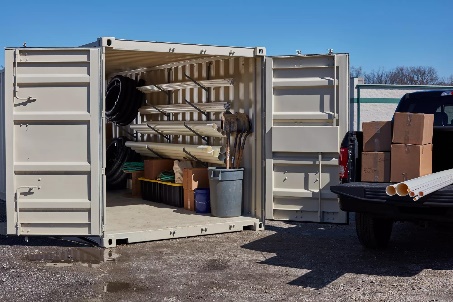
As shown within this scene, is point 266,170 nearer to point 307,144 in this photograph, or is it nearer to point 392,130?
point 307,144

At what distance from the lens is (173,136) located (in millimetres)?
12383

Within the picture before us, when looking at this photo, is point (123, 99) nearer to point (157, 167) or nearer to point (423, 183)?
point (157, 167)

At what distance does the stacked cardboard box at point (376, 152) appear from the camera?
710 centimetres

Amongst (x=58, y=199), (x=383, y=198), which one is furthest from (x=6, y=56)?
(x=383, y=198)

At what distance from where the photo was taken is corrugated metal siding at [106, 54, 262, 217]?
961 centimetres

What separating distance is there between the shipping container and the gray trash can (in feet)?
0.62

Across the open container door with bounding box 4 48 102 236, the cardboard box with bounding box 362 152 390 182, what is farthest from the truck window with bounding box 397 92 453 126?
the open container door with bounding box 4 48 102 236

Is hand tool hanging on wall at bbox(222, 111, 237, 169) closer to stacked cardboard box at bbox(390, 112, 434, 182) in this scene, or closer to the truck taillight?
the truck taillight

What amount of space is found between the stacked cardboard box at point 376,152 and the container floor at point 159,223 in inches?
101

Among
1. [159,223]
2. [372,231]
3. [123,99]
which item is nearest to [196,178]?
[159,223]

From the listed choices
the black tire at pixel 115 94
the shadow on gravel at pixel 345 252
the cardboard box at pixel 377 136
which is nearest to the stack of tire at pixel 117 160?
the black tire at pixel 115 94

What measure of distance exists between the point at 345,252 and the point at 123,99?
685cm

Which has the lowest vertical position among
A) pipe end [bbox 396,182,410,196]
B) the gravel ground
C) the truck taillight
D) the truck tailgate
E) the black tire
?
the gravel ground

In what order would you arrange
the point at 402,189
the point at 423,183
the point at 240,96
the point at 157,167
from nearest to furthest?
the point at 402,189 → the point at 423,183 → the point at 240,96 → the point at 157,167
